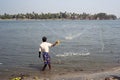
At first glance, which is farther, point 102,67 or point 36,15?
point 36,15

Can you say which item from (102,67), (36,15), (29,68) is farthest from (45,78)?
(36,15)

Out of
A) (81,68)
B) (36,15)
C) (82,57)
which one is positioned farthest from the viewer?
(36,15)

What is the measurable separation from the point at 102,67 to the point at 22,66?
179 inches

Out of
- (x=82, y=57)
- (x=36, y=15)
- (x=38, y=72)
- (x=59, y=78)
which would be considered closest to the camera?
(x=59, y=78)

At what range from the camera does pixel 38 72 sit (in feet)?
51.1

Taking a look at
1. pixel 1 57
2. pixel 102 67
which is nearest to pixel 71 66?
pixel 102 67

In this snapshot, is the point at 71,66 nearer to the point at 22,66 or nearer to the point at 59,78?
the point at 22,66

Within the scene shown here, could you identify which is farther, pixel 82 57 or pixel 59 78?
pixel 82 57

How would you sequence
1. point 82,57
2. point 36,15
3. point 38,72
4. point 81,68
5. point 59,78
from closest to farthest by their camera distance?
point 59,78 < point 38,72 < point 81,68 < point 82,57 < point 36,15

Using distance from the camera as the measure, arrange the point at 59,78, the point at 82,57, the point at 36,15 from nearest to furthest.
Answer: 1. the point at 59,78
2. the point at 82,57
3. the point at 36,15

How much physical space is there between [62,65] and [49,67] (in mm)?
1541

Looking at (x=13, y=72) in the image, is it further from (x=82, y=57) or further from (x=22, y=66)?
(x=82, y=57)

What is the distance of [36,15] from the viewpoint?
7825 inches

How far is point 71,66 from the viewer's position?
17.2 metres
